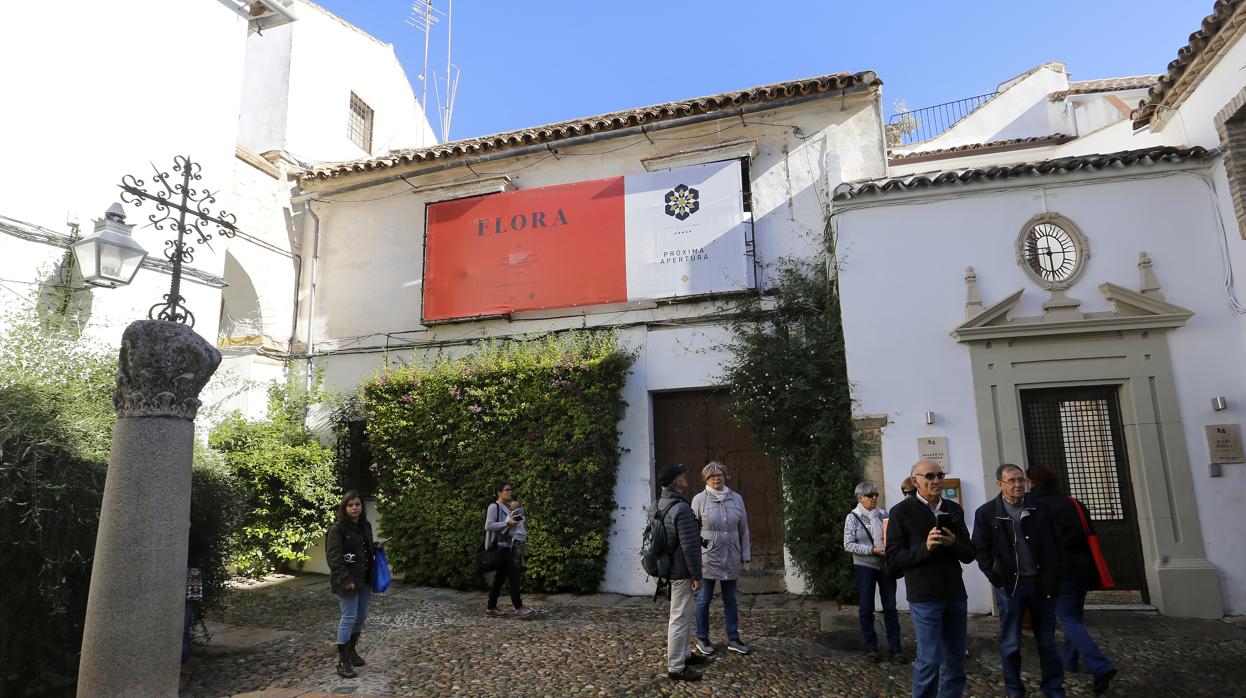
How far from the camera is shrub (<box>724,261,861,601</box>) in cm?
731

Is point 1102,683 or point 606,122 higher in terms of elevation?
point 606,122

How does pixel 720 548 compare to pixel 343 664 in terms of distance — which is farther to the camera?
pixel 720 548

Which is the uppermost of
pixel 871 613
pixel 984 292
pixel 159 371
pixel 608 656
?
pixel 984 292

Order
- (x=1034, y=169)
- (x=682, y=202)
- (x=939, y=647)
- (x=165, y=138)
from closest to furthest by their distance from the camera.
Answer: (x=939, y=647)
(x=1034, y=169)
(x=165, y=138)
(x=682, y=202)

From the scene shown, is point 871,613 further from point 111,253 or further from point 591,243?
point 111,253

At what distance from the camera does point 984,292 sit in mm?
7219

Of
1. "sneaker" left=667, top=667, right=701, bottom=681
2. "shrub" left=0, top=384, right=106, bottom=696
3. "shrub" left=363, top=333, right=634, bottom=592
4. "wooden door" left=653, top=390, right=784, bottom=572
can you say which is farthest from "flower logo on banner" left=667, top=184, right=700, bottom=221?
"shrub" left=0, top=384, right=106, bottom=696

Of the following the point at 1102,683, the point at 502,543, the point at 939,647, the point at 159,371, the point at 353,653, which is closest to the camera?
the point at 159,371

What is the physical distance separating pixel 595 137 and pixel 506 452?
15.8 feet

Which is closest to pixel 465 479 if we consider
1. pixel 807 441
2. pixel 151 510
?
pixel 807 441

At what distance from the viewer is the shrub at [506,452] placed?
337 inches

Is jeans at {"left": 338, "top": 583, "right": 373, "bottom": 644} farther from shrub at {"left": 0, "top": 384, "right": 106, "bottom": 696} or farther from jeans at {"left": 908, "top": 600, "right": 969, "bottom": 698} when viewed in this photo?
jeans at {"left": 908, "top": 600, "right": 969, "bottom": 698}

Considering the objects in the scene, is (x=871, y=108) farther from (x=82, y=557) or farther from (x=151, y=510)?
(x=82, y=557)

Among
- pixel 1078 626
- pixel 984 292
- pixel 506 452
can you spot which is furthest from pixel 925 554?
pixel 506 452
